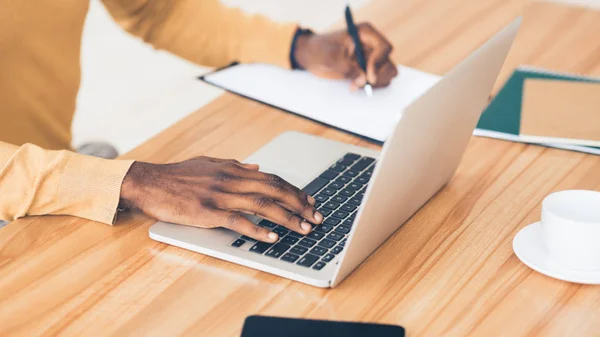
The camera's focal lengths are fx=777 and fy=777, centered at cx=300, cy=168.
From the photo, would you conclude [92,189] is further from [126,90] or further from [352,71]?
[126,90]

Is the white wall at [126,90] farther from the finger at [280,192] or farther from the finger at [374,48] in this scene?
the finger at [280,192]

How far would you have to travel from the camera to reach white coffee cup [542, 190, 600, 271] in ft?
2.81

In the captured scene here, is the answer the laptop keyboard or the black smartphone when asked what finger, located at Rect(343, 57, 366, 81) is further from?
the black smartphone

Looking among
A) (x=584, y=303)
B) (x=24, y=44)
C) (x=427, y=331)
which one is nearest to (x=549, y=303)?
(x=584, y=303)

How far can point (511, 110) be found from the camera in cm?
129

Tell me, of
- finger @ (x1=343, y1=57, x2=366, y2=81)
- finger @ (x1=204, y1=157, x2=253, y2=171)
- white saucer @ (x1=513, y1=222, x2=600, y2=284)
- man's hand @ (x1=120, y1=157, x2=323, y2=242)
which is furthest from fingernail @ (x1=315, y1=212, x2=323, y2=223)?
finger @ (x1=343, y1=57, x2=366, y2=81)

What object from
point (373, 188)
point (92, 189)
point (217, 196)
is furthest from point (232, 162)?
point (373, 188)

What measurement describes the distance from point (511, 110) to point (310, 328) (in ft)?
2.08

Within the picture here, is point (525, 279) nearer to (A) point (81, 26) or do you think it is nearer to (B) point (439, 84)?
(B) point (439, 84)

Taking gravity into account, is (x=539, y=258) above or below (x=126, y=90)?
above

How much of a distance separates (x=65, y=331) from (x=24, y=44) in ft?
2.60

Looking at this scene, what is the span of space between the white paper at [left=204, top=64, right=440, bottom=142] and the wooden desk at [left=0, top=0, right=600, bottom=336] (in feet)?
0.50

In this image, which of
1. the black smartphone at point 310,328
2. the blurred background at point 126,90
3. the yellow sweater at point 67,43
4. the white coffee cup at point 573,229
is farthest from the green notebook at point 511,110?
the blurred background at point 126,90

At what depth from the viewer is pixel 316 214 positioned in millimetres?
989
